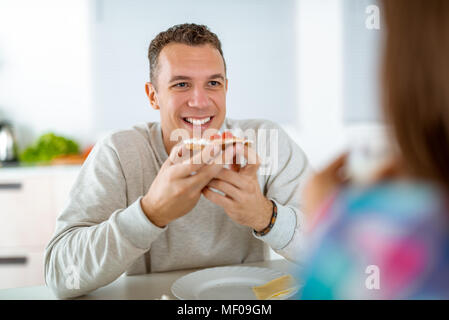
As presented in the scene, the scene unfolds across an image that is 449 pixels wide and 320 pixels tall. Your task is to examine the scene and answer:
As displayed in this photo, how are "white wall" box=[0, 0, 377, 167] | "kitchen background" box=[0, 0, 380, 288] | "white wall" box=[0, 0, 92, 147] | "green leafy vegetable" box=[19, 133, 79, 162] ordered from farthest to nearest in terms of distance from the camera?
1. "white wall" box=[0, 0, 92, 147]
2. "green leafy vegetable" box=[19, 133, 79, 162]
3. "white wall" box=[0, 0, 377, 167]
4. "kitchen background" box=[0, 0, 380, 288]

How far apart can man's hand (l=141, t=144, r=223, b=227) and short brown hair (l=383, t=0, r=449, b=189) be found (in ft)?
1.28

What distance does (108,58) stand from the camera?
1.23 meters

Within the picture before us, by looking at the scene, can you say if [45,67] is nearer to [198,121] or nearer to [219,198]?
[198,121]

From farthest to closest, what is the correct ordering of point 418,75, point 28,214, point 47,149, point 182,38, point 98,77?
point 47,149
point 28,214
point 98,77
point 182,38
point 418,75

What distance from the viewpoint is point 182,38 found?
2.79ft

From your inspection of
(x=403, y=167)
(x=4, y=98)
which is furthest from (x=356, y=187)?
(x=4, y=98)

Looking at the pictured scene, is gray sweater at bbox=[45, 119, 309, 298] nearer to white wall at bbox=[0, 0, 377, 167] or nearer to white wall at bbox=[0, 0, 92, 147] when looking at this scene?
white wall at bbox=[0, 0, 377, 167]

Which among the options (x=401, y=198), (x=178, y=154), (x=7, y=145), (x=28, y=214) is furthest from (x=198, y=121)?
(x=7, y=145)

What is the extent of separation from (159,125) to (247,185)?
36 cm

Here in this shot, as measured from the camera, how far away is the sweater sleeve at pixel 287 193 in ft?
2.45

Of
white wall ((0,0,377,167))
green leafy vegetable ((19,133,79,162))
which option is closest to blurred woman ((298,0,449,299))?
white wall ((0,0,377,167))

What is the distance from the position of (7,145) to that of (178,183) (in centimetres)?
159

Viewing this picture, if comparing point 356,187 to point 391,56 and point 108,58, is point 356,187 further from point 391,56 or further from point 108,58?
point 108,58

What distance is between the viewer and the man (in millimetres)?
680
